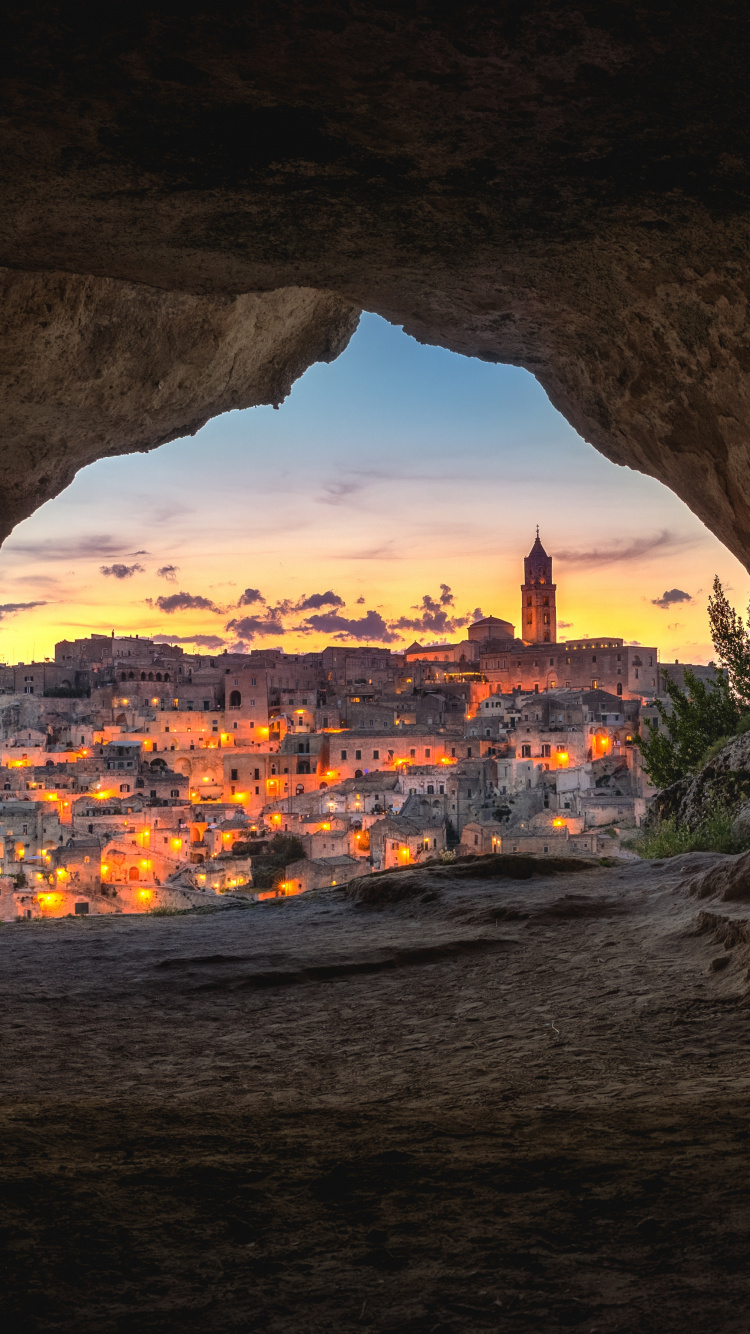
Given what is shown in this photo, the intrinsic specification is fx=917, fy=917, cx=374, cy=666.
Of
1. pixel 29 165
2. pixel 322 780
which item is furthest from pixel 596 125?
pixel 322 780

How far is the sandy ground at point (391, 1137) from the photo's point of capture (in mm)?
1808

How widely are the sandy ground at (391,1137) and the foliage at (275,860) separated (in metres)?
32.0

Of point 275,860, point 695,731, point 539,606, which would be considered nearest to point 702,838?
point 695,731

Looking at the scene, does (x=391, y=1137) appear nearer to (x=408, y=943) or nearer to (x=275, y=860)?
(x=408, y=943)

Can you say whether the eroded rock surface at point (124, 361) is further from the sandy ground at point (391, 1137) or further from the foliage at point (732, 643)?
the foliage at point (732, 643)

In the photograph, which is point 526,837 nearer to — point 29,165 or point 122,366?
point 122,366

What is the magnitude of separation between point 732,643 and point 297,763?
174 feet

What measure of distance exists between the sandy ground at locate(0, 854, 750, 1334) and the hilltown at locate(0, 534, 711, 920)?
13746 millimetres

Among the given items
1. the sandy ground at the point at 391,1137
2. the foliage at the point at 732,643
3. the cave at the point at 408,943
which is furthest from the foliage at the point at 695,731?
the cave at the point at 408,943

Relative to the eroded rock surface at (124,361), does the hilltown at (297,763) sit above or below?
below

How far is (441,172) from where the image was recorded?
123 inches

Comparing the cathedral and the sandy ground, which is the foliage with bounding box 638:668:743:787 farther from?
the cathedral

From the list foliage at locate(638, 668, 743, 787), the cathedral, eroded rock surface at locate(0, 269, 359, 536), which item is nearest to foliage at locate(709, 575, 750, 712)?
foliage at locate(638, 668, 743, 787)

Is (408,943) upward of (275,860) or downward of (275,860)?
upward
